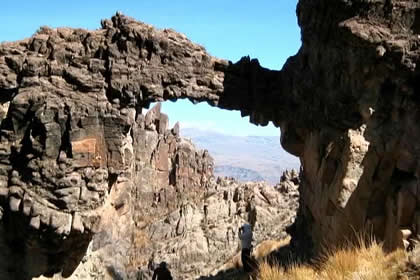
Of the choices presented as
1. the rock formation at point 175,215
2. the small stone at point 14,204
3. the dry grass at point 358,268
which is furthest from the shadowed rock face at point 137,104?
the dry grass at point 358,268

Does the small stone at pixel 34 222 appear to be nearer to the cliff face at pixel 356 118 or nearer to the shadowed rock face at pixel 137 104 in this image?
the shadowed rock face at pixel 137 104

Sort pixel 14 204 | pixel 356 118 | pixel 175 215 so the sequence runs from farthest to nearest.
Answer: pixel 175 215 < pixel 14 204 < pixel 356 118

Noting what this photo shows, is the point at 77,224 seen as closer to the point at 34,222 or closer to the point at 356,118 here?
the point at 34,222

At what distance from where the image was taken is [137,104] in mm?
17484

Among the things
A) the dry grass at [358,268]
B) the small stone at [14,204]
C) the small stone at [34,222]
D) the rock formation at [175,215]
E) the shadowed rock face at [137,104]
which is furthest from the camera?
the rock formation at [175,215]

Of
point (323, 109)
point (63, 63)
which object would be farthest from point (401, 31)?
point (63, 63)

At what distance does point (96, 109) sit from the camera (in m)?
16.8

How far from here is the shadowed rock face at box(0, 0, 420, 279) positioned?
14.6 m

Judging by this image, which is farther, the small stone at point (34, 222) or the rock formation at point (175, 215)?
the rock formation at point (175, 215)

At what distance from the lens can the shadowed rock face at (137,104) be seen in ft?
47.8

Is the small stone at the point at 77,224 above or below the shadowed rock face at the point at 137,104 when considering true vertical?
below

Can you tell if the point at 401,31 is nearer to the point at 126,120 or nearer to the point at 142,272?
the point at 126,120

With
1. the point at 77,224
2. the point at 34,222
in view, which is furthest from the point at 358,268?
the point at 34,222

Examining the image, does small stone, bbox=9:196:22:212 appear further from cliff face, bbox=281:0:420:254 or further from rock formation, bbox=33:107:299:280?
cliff face, bbox=281:0:420:254
